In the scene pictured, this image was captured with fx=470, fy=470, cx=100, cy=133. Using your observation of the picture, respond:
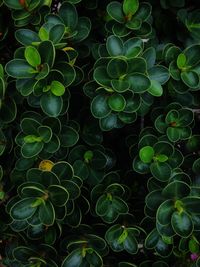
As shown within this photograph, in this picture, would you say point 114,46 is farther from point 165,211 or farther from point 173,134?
point 165,211

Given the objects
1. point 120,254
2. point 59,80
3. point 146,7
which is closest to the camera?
point 59,80

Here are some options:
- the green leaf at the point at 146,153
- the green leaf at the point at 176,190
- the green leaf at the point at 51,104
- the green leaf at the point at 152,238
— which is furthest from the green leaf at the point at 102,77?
the green leaf at the point at 152,238

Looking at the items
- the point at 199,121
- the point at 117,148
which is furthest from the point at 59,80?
the point at 199,121

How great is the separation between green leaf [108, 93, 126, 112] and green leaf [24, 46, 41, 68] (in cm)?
22

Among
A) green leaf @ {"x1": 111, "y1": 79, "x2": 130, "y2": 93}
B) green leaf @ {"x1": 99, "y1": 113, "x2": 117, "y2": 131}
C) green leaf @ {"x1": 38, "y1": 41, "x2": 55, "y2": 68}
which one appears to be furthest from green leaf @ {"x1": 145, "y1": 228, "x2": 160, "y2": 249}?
green leaf @ {"x1": 38, "y1": 41, "x2": 55, "y2": 68}

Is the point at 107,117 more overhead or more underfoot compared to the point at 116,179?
more overhead

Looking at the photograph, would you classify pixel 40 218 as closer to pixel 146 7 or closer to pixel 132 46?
pixel 132 46

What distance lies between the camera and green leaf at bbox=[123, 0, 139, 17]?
1393mm

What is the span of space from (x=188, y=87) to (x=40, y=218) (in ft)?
1.87

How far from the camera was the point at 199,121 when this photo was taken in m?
1.65

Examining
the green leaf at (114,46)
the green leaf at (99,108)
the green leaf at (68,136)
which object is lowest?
the green leaf at (68,136)

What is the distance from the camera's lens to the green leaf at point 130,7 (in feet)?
4.57

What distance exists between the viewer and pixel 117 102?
1294mm

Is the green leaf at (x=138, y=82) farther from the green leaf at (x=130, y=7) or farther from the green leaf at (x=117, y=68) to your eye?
the green leaf at (x=130, y=7)
